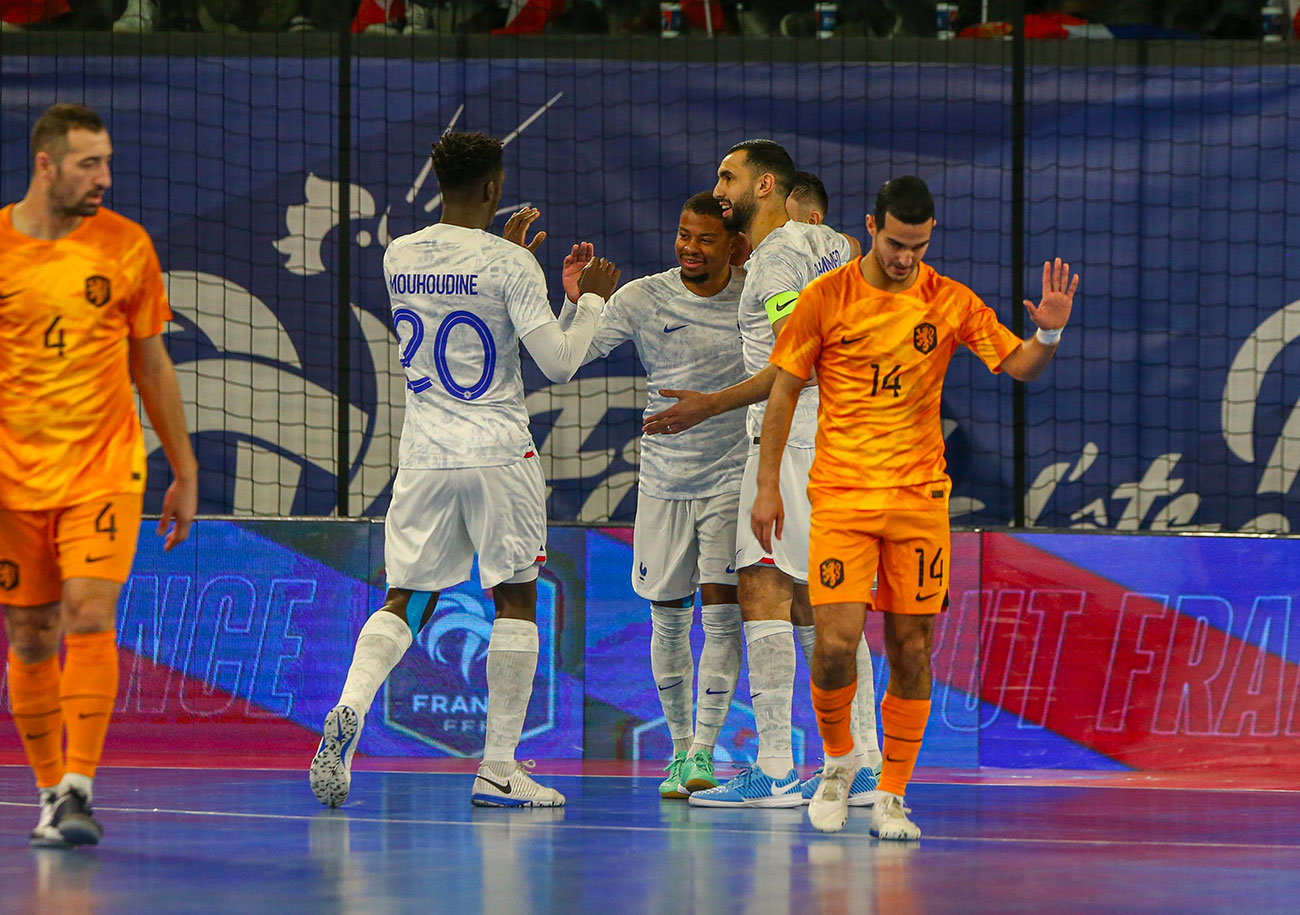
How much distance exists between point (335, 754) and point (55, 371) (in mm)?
1462

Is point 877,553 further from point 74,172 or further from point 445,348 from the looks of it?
point 74,172

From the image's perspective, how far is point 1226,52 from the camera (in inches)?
315

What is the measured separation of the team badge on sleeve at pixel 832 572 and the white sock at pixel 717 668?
Result: 3.60 feet

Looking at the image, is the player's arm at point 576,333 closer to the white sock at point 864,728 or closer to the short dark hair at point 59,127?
the white sock at point 864,728

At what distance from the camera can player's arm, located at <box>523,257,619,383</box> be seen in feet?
17.1

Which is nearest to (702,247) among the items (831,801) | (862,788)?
(862,788)

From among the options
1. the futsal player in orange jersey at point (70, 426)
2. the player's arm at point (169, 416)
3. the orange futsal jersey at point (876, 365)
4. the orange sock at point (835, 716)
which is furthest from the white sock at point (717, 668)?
the futsal player in orange jersey at point (70, 426)

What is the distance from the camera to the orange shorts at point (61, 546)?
411cm

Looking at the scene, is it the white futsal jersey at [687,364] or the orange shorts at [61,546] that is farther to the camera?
the white futsal jersey at [687,364]

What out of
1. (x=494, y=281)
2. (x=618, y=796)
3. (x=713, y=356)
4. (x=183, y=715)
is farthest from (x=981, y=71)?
(x=183, y=715)

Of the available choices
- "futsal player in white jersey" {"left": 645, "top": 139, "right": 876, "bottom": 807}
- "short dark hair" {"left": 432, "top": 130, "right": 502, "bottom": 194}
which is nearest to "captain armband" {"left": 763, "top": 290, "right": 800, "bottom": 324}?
"futsal player in white jersey" {"left": 645, "top": 139, "right": 876, "bottom": 807}

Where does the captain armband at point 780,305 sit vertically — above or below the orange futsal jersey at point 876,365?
above

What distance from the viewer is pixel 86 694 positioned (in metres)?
4.12

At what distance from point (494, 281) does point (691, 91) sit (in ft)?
10.8
